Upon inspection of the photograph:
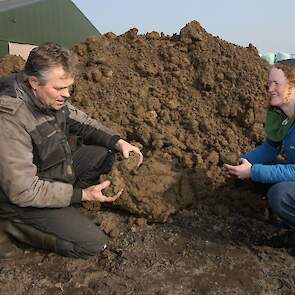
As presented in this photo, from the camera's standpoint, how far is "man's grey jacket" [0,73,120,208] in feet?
7.77

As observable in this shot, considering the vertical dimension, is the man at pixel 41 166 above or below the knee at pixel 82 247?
above

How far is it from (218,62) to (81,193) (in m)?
2.49

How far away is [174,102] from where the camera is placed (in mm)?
4176

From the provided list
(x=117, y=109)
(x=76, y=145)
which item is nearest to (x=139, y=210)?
(x=76, y=145)

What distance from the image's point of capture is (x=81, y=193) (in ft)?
8.44

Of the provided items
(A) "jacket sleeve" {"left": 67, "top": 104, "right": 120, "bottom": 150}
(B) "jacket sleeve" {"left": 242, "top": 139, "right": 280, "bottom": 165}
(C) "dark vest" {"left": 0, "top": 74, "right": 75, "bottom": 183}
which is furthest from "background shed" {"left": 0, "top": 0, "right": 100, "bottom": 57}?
(B) "jacket sleeve" {"left": 242, "top": 139, "right": 280, "bottom": 165}

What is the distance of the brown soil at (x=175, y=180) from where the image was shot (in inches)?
99.1

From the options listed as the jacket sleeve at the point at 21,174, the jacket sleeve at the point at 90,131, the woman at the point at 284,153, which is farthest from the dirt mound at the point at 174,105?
the woman at the point at 284,153

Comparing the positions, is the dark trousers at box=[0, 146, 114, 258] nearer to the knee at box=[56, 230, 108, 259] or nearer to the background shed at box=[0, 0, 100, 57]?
the knee at box=[56, 230, 108, 259]

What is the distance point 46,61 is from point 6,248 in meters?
1.25

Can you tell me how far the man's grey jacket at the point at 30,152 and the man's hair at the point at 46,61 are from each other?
0.39 feet

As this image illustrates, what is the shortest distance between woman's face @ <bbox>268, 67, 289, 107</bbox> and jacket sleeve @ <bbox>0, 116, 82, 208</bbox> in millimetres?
1441

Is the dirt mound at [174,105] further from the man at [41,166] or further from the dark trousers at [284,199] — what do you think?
the dark trousers at [284,199]

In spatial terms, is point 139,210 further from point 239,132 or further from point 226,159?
point 239,132
